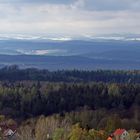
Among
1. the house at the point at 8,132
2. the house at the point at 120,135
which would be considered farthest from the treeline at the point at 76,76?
the house at the point at 120,135

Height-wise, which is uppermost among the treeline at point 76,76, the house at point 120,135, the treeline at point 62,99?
the house at point 120,135

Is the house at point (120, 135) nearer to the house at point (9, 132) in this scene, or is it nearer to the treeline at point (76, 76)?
the house at point (9, 132)

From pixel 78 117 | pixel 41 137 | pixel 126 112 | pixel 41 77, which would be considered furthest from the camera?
pixel 41 77

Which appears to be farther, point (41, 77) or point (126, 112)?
point (41, 77)

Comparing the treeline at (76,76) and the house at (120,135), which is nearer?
the house at (120,135)

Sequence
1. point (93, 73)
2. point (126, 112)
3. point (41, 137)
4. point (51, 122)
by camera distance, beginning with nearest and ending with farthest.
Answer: point (41, 137) → point (51, 122) → point (126, 112) → point (93, 73)

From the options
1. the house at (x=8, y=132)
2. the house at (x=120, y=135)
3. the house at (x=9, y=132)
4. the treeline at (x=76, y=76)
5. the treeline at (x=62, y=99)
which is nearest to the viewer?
the house at (x=120, y=135)

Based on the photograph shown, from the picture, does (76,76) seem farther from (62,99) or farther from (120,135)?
(120,135)

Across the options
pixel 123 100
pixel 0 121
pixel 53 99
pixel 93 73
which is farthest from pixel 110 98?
pixel 93 73

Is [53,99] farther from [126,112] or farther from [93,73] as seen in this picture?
[93,73]
